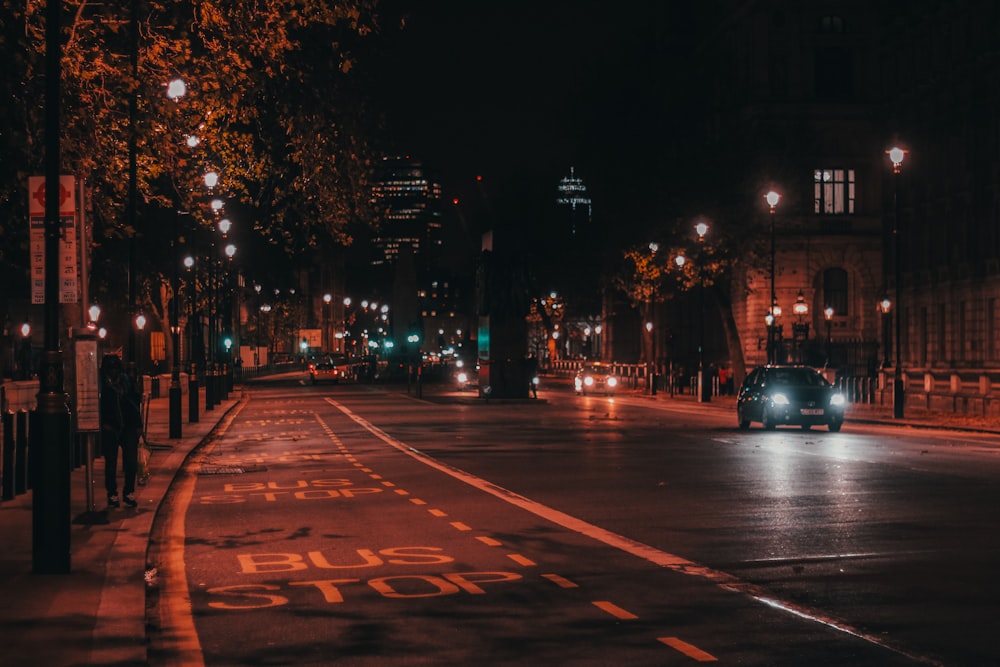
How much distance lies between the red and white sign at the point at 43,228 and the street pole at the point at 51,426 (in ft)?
3.98

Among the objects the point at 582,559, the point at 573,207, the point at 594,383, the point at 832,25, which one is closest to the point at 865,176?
the point at 832,25

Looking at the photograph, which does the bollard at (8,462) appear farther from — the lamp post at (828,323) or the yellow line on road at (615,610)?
the lamp post at (828,323)

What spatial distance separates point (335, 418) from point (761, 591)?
115ft

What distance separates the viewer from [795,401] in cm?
3694

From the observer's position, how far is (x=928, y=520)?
1609cm

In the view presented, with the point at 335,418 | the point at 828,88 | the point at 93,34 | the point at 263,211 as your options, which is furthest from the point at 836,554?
the point at 828,88

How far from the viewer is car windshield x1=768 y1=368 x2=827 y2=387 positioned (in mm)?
37500

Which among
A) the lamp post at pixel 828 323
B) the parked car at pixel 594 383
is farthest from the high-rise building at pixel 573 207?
the parked car at pixel 594 383

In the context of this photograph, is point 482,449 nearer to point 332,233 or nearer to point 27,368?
point 332,233

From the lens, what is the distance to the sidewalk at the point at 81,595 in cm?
909

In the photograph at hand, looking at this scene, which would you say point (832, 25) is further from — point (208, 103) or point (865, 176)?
point (208, 103)

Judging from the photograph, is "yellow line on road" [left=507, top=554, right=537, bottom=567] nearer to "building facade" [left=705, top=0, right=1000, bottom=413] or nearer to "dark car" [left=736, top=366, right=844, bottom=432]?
"dark car" [left=736, top=366, right=844, bottom=432]

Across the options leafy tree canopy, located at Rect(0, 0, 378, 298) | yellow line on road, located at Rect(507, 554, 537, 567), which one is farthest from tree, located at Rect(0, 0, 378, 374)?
yellow line on road, located at Rect(507, 554, 537, 567)

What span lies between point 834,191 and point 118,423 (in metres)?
73.6
